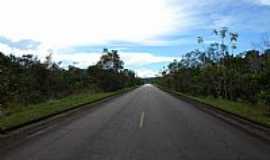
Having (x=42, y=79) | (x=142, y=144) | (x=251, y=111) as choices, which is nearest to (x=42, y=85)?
(x=42, y=79)

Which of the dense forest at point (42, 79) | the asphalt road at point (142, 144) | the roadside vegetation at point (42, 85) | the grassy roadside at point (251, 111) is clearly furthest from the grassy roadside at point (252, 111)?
the dense forest at point (42, 79)

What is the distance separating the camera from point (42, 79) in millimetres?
43156

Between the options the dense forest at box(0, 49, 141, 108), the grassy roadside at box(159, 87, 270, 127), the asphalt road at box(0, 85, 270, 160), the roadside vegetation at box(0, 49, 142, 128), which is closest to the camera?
the asphalt road at box(0, 85, 270, 160)

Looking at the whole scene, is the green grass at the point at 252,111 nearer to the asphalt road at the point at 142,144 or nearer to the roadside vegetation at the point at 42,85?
the asphalt road at the point at 142,144

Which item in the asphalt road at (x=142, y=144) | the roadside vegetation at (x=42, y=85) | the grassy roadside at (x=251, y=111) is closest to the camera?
the asphalt road at (x=142, y=144)

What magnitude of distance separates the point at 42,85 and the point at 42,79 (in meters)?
0.72

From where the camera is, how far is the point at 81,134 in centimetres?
1254

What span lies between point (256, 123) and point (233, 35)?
803 inches

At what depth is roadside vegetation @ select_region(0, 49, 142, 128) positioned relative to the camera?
2223 centimetres

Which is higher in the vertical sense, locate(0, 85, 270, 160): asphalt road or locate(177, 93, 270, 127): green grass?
locate(0, 85, 270, 160): asphalt road

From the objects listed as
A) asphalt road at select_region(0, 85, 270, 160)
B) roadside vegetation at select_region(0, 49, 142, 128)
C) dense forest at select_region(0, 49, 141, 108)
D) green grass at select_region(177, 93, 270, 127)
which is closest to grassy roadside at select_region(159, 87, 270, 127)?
green grass at select_region(177, 93, 270, 127)

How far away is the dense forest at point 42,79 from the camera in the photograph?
1139 inches

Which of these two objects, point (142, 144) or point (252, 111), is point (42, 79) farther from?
point (142, 144)

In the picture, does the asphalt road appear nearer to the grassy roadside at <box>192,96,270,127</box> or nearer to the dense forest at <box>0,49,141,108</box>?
the grassy roadside at <box>192,96,270,127</box>
